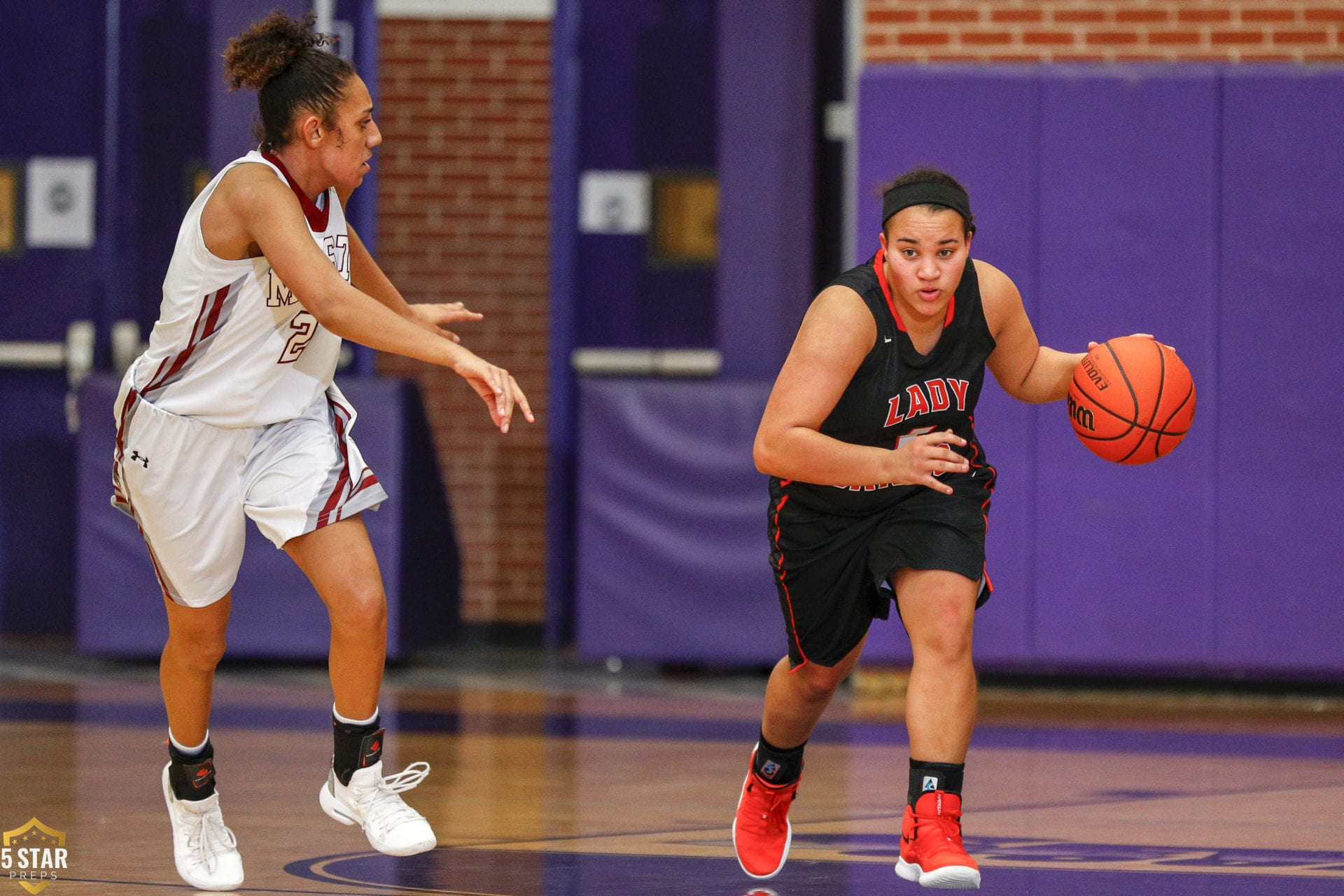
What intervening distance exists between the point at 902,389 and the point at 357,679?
3.80 feet

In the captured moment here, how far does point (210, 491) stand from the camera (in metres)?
3.41

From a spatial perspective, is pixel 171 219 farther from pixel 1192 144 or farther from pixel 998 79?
pixel 1192 144

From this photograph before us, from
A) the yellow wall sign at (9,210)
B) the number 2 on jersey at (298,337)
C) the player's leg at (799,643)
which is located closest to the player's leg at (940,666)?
the player's leg at (799,643)

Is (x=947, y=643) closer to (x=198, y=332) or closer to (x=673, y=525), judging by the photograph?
(x=198, y=332)

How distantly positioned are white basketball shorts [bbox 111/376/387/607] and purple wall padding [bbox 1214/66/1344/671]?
12.9ft

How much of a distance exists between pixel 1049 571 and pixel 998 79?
1.77 meters

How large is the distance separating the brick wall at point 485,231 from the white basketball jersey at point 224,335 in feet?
16.4

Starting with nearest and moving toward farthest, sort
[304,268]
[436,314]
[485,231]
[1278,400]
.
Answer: [304,268], [436,314], [1278,400], [485,231]

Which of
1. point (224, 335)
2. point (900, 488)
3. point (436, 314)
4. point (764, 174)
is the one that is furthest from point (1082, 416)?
point (764, 174)

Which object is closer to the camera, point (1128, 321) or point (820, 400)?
point (820, 400)

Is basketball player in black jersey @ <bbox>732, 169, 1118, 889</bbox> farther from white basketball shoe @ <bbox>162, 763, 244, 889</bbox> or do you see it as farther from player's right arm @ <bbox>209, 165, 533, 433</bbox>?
white basketball shoe @ <bbox>162, 763, 244, 889</bbox>

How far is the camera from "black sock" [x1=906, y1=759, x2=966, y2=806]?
3.13 meters

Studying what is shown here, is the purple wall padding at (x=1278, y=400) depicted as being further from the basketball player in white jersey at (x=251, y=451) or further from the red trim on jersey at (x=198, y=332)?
the red trim on jersey at (x=198, y=332)

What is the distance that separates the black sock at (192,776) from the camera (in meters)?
3.46
